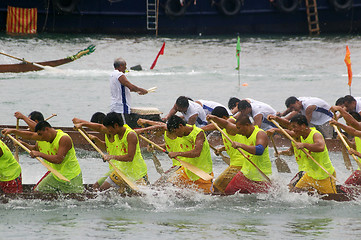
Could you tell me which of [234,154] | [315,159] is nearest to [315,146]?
[315,159]

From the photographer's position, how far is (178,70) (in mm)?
27250

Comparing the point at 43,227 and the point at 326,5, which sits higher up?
the point at 326,5

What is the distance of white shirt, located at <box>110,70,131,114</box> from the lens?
13.0 meters

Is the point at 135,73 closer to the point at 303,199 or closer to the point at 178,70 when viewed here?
the point at 178,70

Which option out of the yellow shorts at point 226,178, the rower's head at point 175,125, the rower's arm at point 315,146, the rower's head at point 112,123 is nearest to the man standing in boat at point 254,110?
the yellow shorts at point 226,178

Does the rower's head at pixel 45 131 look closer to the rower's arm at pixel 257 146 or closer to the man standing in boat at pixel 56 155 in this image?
the man standing in boat at pixel 56 155

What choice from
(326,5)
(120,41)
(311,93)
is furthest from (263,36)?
(311,93)

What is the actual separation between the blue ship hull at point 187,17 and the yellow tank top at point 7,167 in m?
24.5

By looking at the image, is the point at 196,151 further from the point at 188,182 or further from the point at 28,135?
the point at 28,135

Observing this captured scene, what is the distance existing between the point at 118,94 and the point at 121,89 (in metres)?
0.12

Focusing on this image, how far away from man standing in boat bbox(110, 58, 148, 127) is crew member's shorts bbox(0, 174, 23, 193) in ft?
12.6

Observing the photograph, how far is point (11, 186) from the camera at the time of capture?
9.45 metres

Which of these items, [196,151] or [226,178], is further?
[226,178]

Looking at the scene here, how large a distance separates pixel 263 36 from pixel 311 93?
38.2ft
